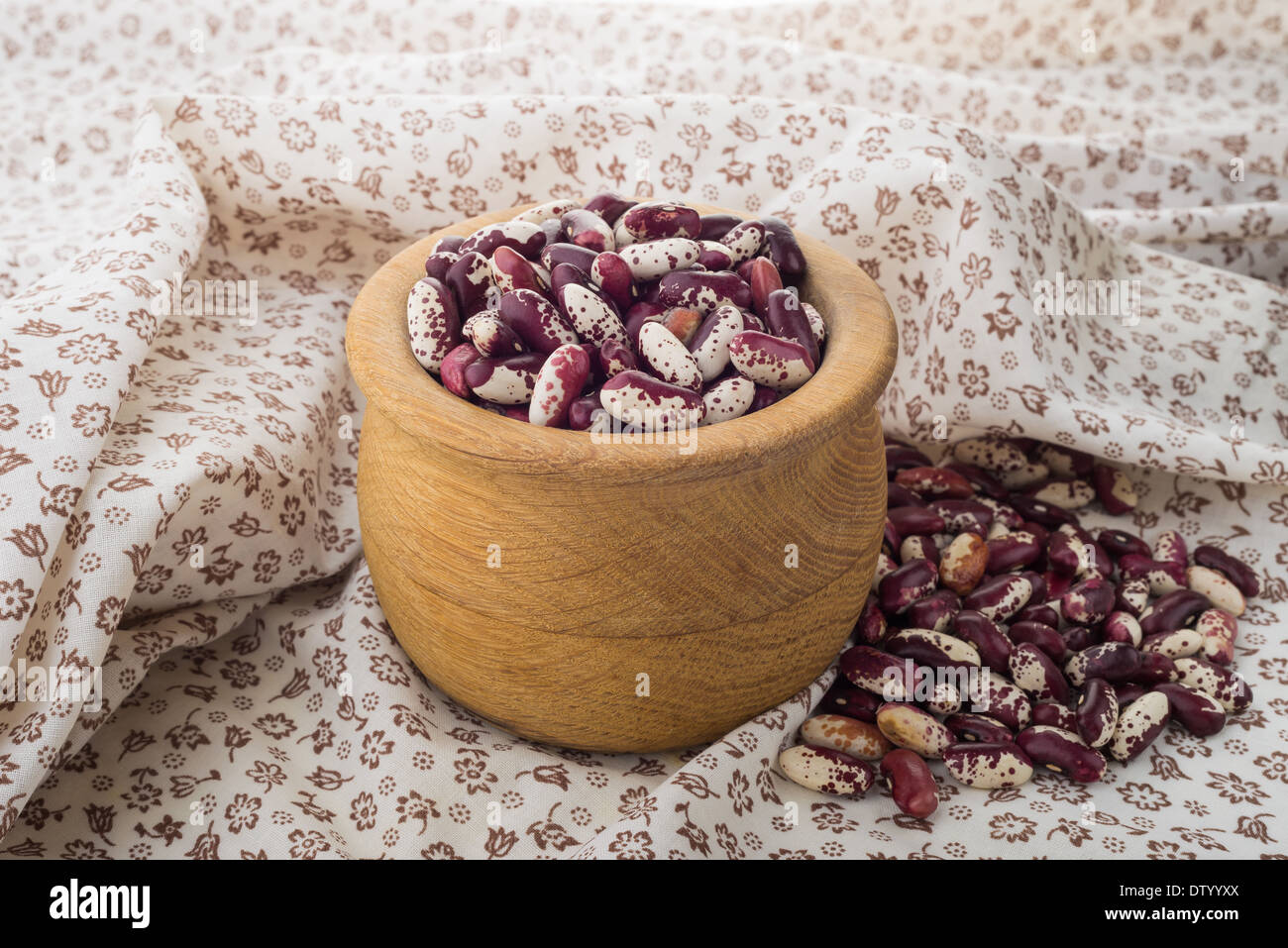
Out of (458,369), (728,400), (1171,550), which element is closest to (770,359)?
(728,400)

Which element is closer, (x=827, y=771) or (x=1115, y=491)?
(x=827, y=771)

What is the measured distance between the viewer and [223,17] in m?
2.34

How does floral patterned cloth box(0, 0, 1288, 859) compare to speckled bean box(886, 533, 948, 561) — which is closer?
floral patterned cloth box(0, 0, 1288, 859)

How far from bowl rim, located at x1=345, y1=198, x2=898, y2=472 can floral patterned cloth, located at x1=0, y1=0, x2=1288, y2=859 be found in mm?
265

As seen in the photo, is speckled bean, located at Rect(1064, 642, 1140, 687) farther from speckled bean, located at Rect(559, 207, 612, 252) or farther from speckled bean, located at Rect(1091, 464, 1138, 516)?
speckled bean, located at Rect(559, 207, 612, 252)

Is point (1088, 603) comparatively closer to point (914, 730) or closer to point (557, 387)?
point (914, 730)

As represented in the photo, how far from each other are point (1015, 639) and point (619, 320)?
57 centimetres

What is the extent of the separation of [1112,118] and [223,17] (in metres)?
1.84

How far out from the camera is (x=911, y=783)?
3.38 feet

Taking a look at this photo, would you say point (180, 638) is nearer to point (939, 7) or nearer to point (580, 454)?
point (580, 454)

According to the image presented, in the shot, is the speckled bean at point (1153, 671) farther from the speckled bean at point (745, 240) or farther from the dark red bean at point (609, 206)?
the dark red bean at point (609, 206)

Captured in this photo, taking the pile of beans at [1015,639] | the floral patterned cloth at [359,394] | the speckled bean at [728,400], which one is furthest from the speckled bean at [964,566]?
the speckled bean at [728,400]

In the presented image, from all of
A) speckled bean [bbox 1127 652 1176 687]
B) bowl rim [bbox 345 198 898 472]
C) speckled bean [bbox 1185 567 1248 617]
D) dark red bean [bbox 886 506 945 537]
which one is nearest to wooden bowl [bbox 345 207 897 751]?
bowl rim [bbox 345 198 898 472]

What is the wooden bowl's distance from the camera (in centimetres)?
87
